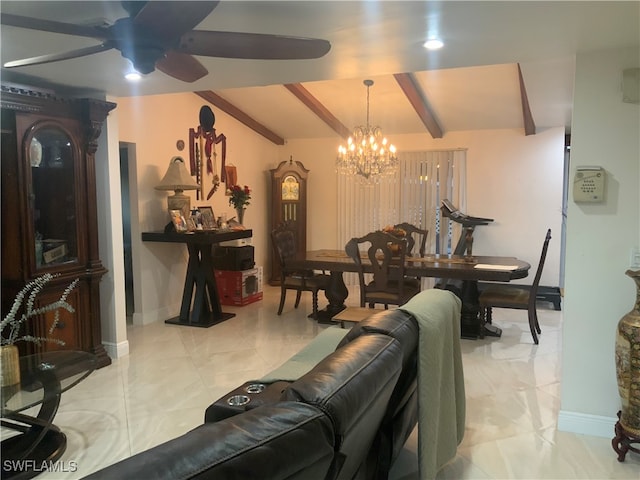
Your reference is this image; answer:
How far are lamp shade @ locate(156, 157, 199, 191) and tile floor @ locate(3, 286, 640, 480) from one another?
4.83ft

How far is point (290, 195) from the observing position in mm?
7055

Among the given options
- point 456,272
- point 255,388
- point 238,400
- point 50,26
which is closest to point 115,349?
point 255,388

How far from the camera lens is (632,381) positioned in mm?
2326

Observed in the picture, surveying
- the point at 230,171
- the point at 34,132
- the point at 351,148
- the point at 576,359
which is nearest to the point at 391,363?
the point at 576,359

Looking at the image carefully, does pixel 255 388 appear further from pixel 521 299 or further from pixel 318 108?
pixel 318 108

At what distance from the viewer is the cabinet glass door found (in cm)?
341

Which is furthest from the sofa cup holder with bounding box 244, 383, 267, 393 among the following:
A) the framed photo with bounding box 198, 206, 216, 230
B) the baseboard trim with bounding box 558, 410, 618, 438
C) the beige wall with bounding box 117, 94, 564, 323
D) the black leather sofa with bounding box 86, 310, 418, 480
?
the framed photo with bounding box 198, 206, 216, 230

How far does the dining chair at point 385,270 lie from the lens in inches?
173

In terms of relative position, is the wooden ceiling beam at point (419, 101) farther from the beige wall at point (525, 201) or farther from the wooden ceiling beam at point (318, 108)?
the wooden ceiling beam at point (318, 108)

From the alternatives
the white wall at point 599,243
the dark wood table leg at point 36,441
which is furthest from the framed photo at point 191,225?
the white wall at point 599,243

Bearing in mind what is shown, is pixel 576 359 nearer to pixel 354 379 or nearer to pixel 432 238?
pixel 354 379

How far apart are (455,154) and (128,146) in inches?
164

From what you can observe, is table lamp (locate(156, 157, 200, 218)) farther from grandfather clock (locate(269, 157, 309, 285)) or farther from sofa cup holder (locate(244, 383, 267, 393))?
sofa cup holder (locate(244, 383, 267, 393))

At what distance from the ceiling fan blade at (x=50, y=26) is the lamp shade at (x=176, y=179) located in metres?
3.18
